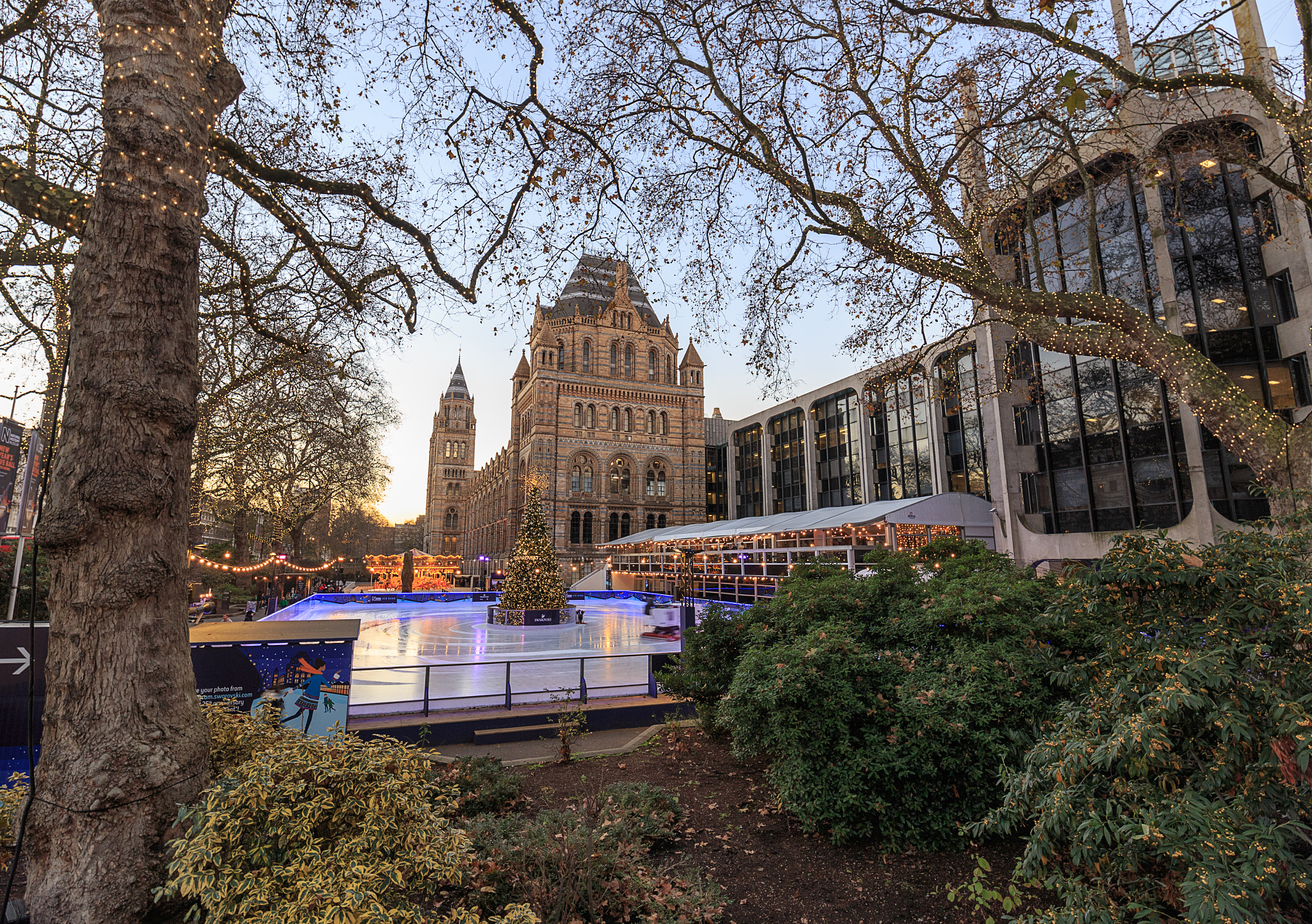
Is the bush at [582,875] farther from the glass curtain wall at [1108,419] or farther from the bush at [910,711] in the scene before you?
the glass curtain wall at [1108,419]

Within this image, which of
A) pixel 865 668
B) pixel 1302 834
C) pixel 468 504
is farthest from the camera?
pixel 468 504

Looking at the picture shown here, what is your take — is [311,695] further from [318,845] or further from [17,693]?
[318,845]

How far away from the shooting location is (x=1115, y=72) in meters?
6.69

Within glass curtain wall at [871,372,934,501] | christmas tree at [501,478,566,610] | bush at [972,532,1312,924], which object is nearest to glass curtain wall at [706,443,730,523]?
glass curtain wall at [871,372,934,501]

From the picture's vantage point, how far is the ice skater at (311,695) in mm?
6602

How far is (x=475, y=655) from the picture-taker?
15656 millimetres

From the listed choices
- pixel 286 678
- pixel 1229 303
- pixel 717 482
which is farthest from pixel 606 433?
pixel 286 678

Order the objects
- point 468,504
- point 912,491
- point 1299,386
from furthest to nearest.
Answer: point 468,504, point 912,491, point 1299,386

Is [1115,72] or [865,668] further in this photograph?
[1115,72]

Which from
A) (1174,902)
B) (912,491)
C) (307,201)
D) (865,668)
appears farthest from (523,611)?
(912,491)

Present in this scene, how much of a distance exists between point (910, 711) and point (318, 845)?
4115mm

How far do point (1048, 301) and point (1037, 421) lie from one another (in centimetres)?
2069

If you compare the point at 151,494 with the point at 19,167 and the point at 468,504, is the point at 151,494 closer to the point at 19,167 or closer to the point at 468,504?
the point at 19,167

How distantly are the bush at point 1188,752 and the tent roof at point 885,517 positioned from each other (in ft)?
65.1
